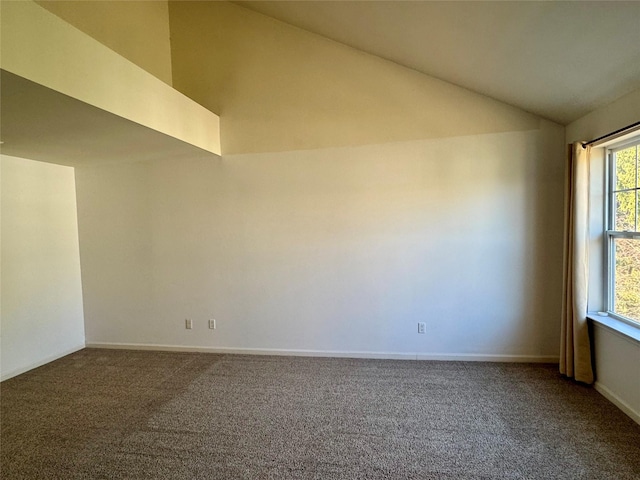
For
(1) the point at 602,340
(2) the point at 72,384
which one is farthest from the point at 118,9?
(1) the point at 602,340

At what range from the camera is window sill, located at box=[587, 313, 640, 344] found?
7.93 feet

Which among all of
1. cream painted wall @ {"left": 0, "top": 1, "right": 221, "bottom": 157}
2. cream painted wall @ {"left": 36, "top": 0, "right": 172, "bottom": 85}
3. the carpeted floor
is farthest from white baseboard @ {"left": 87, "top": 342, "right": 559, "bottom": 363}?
cream painted wall @ {"left": 36, "top": 0, "right": 172, "bottom": 85}

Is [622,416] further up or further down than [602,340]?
further down

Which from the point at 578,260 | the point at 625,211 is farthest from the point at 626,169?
the point at 578,260

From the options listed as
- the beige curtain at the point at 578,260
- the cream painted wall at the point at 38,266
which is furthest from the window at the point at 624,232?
the cream painted wall at the point at 38,266

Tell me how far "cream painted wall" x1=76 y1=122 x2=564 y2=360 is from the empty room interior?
0.08 feet

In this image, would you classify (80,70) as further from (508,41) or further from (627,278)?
(627,278)

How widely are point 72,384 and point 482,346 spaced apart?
4175 mm

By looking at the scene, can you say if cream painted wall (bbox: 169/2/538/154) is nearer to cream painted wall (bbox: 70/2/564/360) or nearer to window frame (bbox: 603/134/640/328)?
cream painted wall (bbox: 70/2/564/360)

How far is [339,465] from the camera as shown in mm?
2002

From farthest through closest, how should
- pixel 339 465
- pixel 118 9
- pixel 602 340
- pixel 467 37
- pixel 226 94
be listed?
1. pixel 226 94
2. pixel 118 9
3. pixel 602 340
4. pixel 467 37
5. pixel 339 465

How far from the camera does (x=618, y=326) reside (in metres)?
2.60

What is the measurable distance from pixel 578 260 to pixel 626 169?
81cm

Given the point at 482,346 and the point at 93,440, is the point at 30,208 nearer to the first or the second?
the point at 93,440
